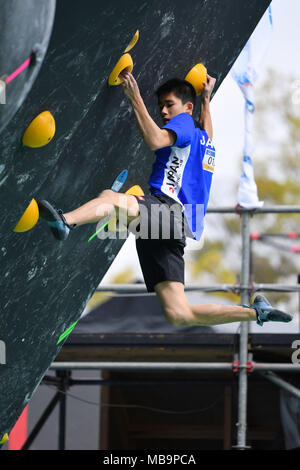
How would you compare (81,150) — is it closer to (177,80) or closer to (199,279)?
(177,80)

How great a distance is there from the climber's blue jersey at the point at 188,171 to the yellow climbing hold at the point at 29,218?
702mm

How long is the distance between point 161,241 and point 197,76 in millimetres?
906

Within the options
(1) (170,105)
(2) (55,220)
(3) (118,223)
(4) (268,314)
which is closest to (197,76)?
(1) (170,105)

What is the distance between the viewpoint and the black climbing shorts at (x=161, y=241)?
3.68 metres

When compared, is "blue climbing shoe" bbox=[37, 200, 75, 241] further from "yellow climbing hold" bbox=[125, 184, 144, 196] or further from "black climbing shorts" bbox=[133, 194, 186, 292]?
"yellow climbing hold" bbox=[125, 184, 144, 196]

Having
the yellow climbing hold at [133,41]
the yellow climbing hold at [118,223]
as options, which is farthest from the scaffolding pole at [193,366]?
the yellow climbing hold at [133,41]

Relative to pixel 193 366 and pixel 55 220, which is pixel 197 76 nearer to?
pixel 55 220

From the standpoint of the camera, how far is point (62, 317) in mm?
4340

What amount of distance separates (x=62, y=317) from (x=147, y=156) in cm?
107

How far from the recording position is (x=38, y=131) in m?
3.04

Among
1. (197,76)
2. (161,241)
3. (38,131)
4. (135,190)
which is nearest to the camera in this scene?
(38,131)

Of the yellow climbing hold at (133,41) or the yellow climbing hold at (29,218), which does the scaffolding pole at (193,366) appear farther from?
the yellow climbing hold at (133,41)

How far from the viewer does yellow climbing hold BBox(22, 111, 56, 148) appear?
303 cm
